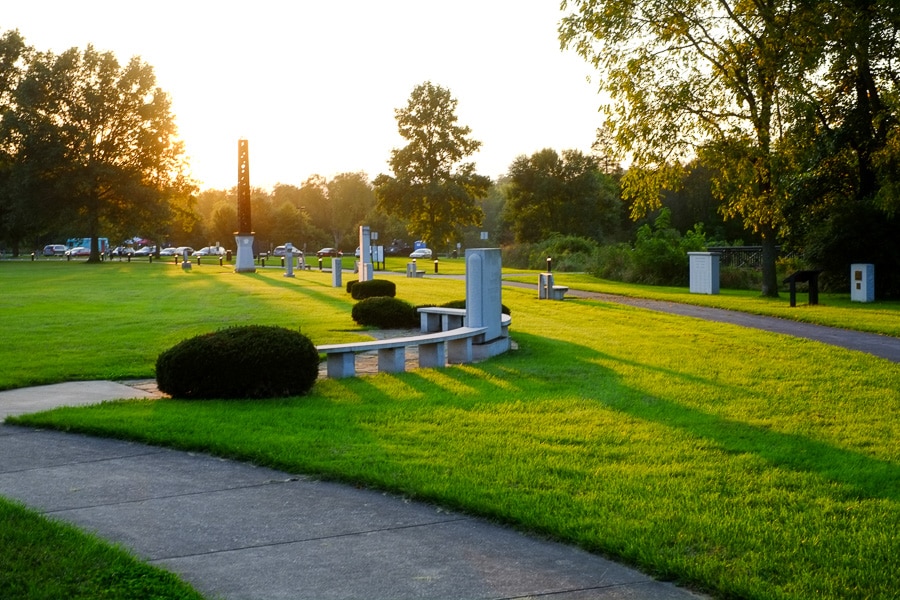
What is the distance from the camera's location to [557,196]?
77188mm

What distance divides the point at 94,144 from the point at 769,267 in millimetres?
61330

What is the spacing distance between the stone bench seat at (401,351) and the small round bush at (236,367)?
4.00ft

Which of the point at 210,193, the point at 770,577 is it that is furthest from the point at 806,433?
the point at 210,193

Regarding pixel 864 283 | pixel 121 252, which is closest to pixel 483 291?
pixel 864 283

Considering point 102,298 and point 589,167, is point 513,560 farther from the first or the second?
point 589,167

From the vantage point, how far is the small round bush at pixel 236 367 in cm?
1001

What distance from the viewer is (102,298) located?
29.3m

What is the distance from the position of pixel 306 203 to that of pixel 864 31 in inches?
4736

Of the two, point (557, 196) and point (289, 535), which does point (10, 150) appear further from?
point (289, 535)

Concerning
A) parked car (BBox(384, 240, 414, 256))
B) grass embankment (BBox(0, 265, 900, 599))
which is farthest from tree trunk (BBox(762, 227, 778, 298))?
parked car (BBox(384, 240, 414, 256))

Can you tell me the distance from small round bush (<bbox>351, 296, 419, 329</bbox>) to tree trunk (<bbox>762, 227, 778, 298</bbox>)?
1320 centimetres

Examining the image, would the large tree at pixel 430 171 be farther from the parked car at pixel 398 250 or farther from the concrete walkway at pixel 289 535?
the concrete walkway at pixel 289 535

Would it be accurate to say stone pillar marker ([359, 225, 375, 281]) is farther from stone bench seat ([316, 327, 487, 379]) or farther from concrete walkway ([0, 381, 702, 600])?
concrete walkway ([0, 381, 702, 600])

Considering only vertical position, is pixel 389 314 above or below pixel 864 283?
below
